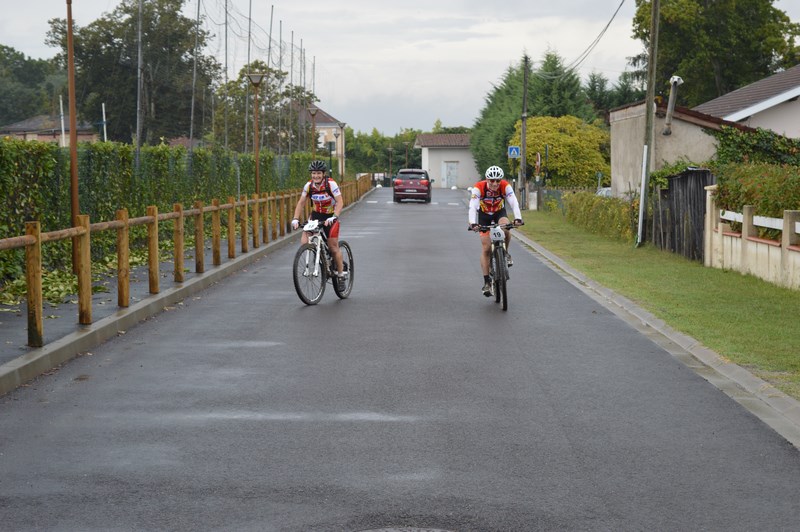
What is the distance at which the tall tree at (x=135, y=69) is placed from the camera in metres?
62.3

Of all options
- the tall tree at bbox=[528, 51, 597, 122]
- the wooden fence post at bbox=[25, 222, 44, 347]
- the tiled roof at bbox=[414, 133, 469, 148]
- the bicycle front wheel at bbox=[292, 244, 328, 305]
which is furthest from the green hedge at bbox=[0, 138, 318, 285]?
the tiled roof at bbox=[414, 133, 469, 148]

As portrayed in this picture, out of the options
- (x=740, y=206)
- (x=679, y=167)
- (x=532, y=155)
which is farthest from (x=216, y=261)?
(x=532, y=155)

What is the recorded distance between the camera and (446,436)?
6648mm

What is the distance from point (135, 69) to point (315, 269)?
5568cm

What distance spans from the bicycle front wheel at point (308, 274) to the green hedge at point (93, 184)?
138 inches

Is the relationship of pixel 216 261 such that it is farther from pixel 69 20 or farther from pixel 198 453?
pixel 198 453

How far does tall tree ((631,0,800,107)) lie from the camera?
62.4 meters

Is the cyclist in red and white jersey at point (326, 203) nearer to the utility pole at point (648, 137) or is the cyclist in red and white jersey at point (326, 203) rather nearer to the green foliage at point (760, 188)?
the green foliage at point (760, 188)

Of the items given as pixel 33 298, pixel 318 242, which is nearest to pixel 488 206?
pixel 318 242

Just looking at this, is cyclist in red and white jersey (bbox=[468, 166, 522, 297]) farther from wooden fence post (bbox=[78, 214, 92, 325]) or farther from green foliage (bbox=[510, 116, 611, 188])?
green foliage (bbox=[510, 116, 611, 188])

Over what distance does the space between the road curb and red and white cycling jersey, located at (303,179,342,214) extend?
148 inches

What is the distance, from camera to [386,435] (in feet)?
21.9

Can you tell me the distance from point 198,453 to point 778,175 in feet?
41.5

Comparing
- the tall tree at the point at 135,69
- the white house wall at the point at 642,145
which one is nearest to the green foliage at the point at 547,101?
the tall tree at the point at 135,69
